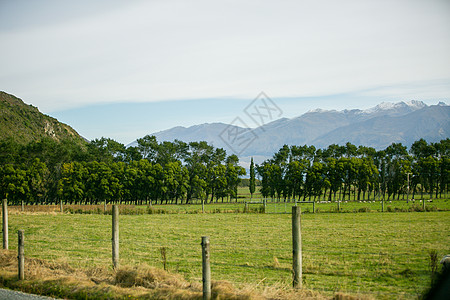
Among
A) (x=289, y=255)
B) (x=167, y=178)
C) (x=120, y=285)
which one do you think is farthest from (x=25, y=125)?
(x=120, y=285)

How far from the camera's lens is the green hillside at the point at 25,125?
14062cm

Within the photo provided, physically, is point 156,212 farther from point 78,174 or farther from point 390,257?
point 78,174

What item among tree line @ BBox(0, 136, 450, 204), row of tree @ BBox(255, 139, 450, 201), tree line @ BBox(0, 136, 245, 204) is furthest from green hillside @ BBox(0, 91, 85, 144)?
row of tree @ BBox(255, 139, 450, 201)

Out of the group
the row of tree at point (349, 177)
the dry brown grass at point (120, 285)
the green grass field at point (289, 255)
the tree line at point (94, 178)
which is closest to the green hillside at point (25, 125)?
the tree line at point (94, 178)

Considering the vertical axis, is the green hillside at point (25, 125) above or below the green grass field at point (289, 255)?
above

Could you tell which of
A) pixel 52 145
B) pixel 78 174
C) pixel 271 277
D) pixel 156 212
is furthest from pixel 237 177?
pixel 271 277

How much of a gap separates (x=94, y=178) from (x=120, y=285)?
81672mm

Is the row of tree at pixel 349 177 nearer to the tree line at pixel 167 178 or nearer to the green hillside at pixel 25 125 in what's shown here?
the tree line at pixel 167 178

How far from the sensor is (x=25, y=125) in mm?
154500

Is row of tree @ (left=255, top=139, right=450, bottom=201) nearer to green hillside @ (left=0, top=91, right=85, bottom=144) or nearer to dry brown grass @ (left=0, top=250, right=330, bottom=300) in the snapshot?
dry brown grass @ (left=0, top=250, right=330, bottom=300)

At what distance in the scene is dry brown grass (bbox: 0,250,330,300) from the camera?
750 centimetres

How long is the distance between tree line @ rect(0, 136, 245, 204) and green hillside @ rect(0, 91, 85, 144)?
3225cm

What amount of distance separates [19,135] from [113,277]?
150 metres

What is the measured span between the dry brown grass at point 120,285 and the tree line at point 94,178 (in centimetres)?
6227
